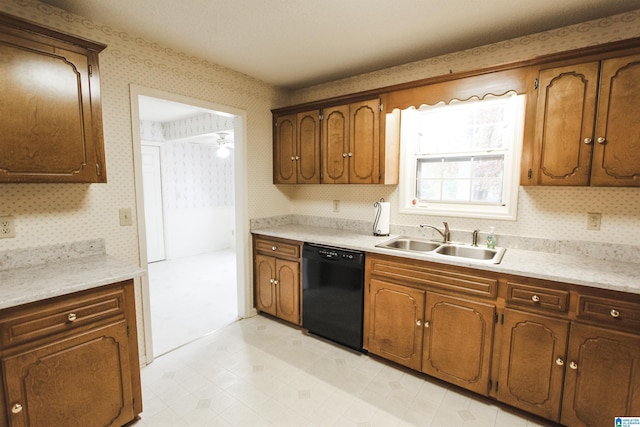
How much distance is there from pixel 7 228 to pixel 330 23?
2.34 meters

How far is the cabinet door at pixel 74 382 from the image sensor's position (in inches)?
52.0

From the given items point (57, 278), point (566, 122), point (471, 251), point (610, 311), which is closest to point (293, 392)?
point (57, 278)

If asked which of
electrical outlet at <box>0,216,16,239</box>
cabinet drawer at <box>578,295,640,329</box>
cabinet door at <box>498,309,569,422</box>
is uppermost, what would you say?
electrical outlet at <box>0,216,16,239</box>

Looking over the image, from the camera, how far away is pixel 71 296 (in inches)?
56.7

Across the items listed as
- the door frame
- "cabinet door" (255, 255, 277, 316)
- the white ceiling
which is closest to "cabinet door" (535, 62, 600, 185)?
the white ceiling

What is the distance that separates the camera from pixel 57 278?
1.53m

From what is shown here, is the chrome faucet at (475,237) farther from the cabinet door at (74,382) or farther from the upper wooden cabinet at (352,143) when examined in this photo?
the cabinet door at (74,382)

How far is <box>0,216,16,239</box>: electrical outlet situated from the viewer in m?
1.68

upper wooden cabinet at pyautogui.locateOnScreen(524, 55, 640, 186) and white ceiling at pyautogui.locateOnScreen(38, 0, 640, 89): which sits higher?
white ceiling at pyautogui.locateOnScreen(38, 0, 640, 89)

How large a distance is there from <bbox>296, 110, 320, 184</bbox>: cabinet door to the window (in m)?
0.81

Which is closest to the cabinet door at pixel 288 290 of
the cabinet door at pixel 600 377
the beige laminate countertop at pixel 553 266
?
the beige laminate countertop at pixel 553 266

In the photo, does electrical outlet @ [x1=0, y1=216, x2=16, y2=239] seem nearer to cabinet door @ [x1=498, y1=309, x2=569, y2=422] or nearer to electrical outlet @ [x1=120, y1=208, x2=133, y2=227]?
electrical outlet @ [x1=120, y1=208, x2=133, y2=227]

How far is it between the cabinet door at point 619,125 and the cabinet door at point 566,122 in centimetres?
4

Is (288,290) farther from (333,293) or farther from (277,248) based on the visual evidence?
(333,293)
